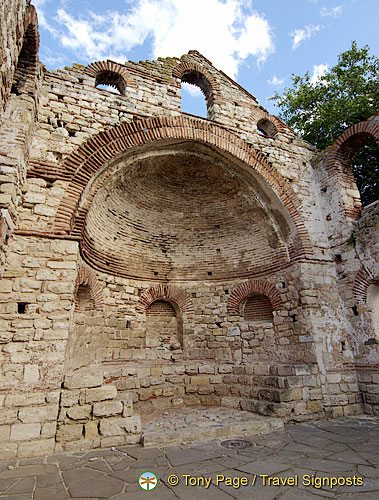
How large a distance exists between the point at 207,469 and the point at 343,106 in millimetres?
12041

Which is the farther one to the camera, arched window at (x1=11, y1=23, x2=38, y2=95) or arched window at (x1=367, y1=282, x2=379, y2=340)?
arched window at (x1=367, y1=282, x2=379, y2=340)

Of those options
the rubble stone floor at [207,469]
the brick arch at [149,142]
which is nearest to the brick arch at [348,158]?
the brick arch at [149,142]

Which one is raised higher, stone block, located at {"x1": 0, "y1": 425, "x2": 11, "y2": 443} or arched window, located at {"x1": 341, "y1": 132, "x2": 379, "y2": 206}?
arched window, located at {"x1": 341, "y1": 132, "x2": 379, "y2": 206}

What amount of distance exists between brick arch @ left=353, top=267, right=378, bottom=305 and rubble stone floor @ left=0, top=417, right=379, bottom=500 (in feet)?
9.24

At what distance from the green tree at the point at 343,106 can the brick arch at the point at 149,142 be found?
15.9 ft

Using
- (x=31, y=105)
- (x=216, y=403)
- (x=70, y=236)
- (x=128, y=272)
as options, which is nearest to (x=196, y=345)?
(x=216, y=403)

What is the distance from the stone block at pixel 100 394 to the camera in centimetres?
438

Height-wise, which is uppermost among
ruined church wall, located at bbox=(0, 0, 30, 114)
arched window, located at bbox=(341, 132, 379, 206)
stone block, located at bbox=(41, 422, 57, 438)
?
arched window, located at bbox=(341, 132, 379, 206)

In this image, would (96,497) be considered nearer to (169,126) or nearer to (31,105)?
(31,105)

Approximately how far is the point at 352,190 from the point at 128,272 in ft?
20.1

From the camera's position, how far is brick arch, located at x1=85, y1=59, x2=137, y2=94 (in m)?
6.94

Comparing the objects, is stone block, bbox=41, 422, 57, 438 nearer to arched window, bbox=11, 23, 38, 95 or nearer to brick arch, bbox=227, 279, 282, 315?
brick arch, bbox=227, 279, 282, 315

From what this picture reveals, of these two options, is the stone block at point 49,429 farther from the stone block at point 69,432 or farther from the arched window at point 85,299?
the arched window at point 85,299

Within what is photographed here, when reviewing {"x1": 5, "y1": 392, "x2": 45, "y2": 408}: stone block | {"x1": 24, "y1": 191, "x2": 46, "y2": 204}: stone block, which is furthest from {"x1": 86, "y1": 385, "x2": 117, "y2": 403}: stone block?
{"x1": 24, "y1": 191, "x2": 46, "y2": 204}: stone block
